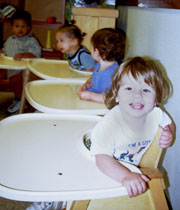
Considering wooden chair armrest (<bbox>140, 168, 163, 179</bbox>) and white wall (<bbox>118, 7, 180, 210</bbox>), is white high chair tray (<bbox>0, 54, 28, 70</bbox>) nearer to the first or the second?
white wall (<bbox>118, 7, 180, 210</bbox>)

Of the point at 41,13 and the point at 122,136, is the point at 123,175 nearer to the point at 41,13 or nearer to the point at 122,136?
the point at 122,136

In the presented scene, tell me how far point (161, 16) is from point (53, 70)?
0.88 meters

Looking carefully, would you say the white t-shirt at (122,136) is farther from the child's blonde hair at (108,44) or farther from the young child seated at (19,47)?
the young child seated at (19,47)

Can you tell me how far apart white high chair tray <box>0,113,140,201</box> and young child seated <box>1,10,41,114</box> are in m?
1.84

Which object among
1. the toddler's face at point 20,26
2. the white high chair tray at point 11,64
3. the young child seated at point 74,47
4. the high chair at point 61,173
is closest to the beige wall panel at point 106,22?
the young child seated at point 74,47

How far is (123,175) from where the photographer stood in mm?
794

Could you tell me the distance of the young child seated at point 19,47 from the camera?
9.72ft

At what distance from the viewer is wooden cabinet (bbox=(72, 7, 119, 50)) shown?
2332 mm

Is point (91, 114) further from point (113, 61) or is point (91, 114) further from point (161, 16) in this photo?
point (161, 16)

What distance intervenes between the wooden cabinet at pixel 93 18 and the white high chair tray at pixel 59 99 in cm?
85

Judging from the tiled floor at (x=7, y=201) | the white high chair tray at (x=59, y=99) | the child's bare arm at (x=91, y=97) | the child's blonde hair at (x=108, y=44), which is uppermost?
the child's blonde hair at (x=108, y=44)

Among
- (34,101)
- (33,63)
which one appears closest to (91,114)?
(34,101)

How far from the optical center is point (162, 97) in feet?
3.18

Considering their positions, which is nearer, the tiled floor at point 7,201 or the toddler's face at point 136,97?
the toddler's face at point 136,97
